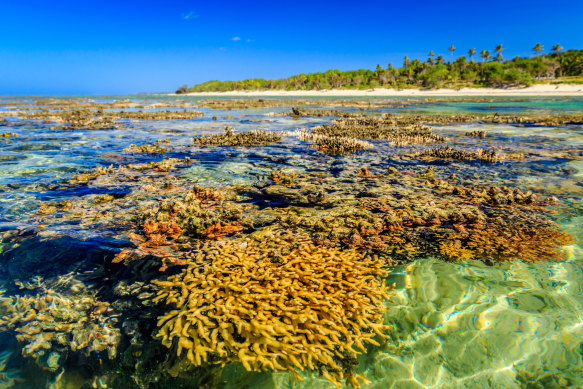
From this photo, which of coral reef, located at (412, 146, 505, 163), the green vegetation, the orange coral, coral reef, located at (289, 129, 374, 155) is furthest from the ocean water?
the green vegetation

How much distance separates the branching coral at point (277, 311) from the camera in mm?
3990

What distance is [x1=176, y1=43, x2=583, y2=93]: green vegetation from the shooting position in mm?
110938

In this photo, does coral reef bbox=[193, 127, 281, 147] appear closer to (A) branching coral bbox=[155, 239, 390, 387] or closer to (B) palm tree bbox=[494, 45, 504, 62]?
(A) branching coral bbox=[155, 239, 390, 387]

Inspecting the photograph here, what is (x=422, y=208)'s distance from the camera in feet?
30.0

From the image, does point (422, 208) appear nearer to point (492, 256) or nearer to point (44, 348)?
point (492, 256)

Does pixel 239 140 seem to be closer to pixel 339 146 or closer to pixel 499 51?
pixel 339 146

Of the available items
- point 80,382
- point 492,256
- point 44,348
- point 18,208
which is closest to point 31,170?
point 18,208

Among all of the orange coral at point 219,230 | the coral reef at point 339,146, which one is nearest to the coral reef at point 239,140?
the coral reef at point 339,146

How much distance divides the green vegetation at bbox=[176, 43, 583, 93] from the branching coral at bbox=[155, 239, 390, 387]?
435ft

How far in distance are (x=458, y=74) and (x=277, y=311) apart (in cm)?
16459

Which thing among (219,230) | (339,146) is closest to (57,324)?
(219,230)

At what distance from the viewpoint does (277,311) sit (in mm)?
4457

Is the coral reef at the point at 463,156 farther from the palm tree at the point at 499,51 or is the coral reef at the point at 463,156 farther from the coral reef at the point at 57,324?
the palm tree at the point at 499,51

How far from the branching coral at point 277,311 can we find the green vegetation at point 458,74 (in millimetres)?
132602
